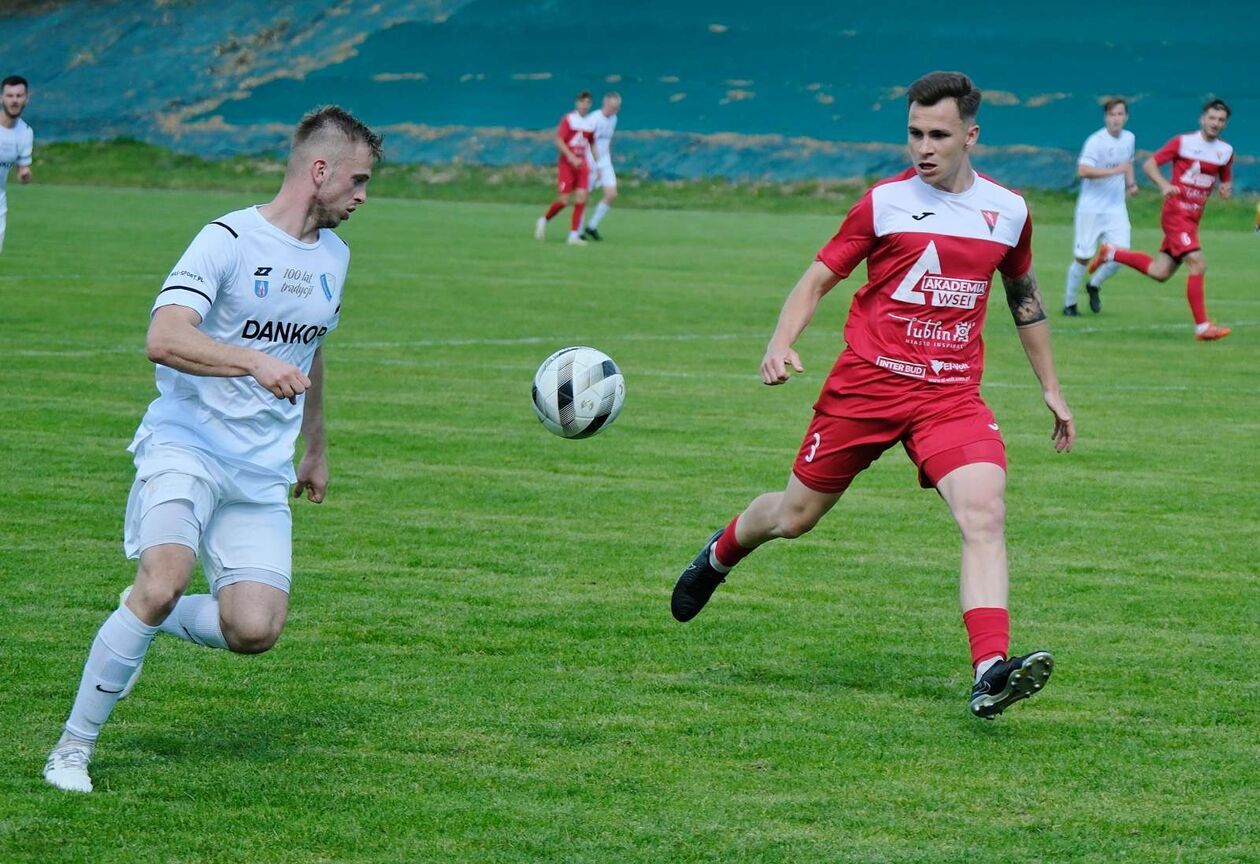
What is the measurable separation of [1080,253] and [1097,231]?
52 cm

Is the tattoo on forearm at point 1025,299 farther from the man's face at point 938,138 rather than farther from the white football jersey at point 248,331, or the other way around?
the white football jersey at point 248,331

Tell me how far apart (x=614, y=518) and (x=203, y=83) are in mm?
50754

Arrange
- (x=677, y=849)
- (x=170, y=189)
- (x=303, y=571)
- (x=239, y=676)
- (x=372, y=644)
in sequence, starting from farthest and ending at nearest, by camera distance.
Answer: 1. (x=170, y=189)
2. (x=303, y=571)
3. (x=372, y=644)
4. (x=239, y=676)
5. (x=677, y=849)

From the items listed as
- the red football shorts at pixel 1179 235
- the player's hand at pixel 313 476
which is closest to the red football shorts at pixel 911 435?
the player's hand at pixel 313 476

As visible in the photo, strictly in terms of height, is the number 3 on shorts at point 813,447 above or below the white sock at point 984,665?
above

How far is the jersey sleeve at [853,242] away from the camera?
5996 mm

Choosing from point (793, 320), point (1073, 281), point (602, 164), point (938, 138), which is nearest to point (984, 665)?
point (793, 320)

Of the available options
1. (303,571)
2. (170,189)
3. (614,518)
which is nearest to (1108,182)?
(614,518)

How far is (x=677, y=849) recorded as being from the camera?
4320mm

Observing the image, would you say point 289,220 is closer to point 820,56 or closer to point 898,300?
point 898,300

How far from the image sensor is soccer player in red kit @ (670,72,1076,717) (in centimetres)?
582

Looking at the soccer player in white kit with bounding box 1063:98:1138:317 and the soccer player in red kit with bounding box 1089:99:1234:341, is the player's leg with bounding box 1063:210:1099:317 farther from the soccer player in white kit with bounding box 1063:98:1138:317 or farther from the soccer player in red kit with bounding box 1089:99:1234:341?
the soccer player in red kit with bounding box 1089:99:1234:341

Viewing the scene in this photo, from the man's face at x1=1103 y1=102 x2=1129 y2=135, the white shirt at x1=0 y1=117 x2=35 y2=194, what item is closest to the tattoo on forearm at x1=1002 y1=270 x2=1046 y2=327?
the white shirt at x1=0 y1=117 x2=35 y2=194

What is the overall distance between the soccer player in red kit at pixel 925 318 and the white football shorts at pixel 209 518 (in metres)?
1.62
